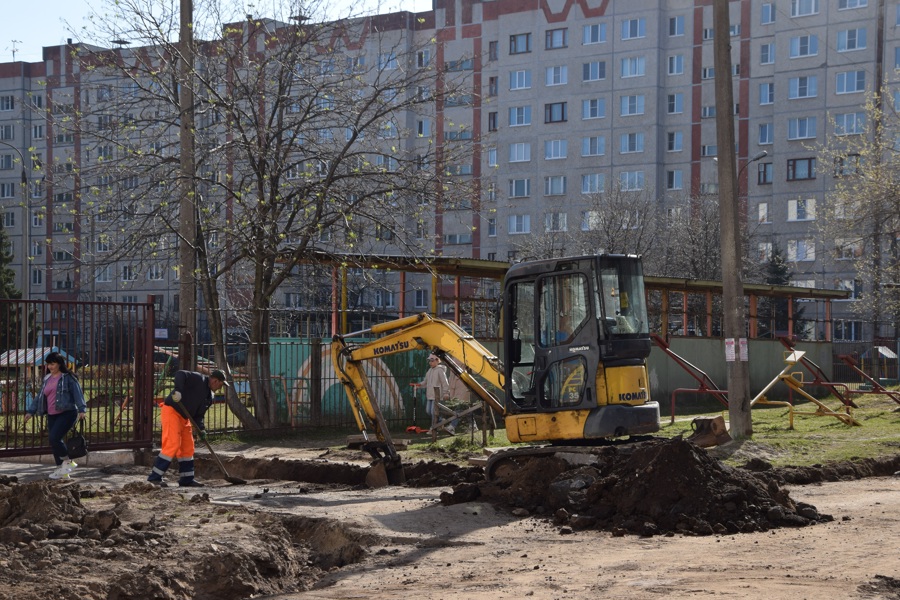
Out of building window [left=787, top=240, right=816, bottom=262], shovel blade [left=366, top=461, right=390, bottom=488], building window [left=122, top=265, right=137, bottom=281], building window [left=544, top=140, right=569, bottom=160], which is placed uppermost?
building window [left=544, top=140, right=569, bottom=160]

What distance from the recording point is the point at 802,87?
68.5 metres

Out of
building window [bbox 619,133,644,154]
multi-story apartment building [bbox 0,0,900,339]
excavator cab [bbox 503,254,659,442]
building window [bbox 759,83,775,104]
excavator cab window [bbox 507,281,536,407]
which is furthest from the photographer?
building window [bbox 619,133,644,154]

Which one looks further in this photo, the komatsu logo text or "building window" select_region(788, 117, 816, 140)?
"building window" select_region(788, 117, 816, 140)

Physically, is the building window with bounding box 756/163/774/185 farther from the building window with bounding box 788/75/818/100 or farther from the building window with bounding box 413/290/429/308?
the building window with bounding box 413/290/429/308

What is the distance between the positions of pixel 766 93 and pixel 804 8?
5087 millimetres

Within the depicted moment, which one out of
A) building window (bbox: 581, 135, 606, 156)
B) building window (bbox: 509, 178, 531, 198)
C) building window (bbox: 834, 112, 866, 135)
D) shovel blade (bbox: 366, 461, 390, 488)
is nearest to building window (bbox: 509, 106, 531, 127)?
building window (bbox: 509, 178, 531, 198)

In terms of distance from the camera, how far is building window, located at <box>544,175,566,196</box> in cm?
7338

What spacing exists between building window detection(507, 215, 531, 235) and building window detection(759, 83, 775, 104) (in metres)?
15.3

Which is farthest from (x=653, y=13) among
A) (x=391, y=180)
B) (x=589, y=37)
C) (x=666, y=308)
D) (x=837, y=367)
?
(x=391, y=180)

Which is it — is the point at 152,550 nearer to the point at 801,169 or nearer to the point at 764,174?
the point at 801,169

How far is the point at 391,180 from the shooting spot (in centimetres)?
2203

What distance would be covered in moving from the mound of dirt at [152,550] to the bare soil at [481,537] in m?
0.02

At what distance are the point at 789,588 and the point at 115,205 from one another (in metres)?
15.5

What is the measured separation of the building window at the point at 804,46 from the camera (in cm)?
6800
